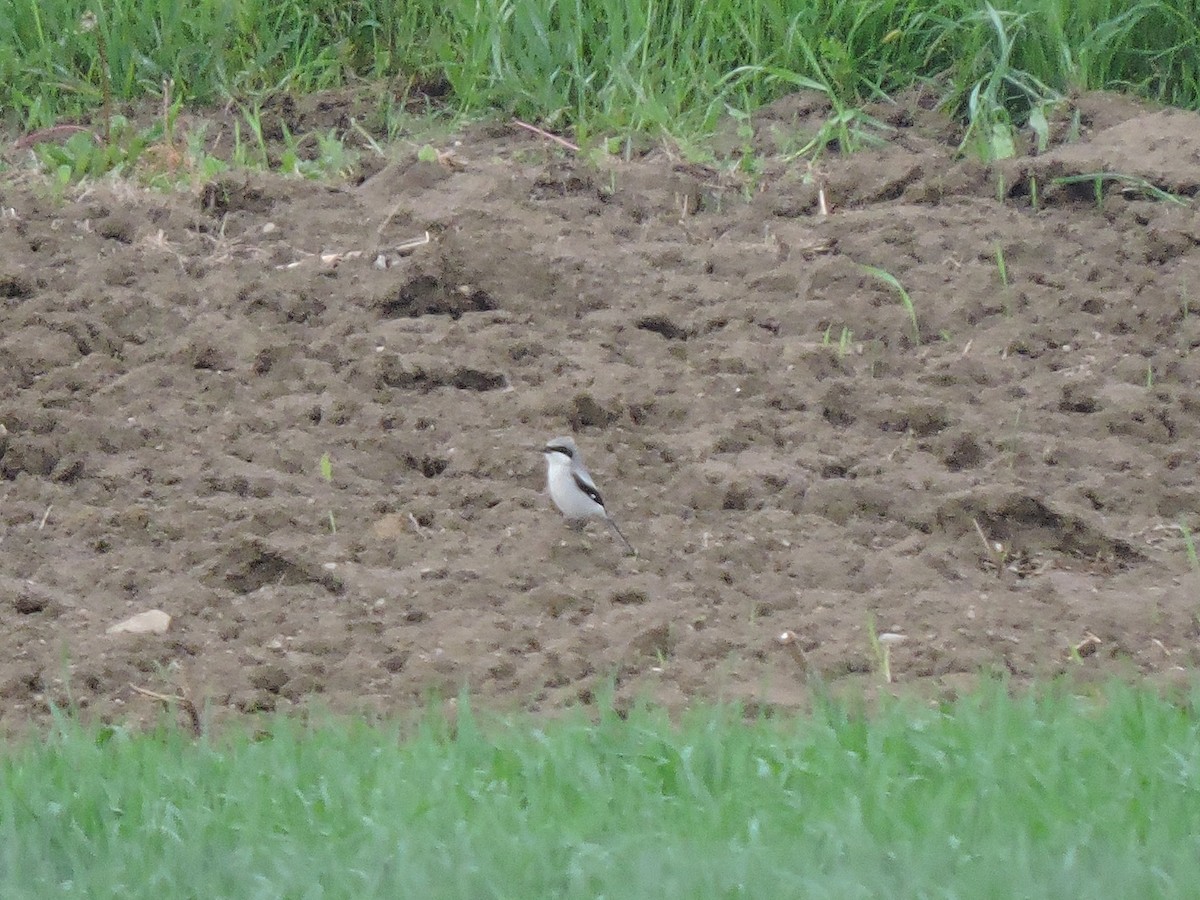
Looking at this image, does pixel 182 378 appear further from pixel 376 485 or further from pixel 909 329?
pixel 909 329

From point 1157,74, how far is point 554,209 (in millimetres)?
2941

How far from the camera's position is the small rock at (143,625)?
463cm

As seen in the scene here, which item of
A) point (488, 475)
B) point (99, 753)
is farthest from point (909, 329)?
point (99, 753)

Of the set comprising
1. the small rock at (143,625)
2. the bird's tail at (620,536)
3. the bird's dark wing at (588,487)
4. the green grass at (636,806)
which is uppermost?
the green grass at (636,806)

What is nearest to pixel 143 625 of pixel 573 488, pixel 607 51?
pixel 573 488

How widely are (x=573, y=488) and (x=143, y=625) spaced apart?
124 centimetres

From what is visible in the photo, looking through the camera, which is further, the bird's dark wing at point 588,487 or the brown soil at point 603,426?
the bird's dark wing at point 588,487

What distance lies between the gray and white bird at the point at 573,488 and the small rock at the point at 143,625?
1157mm

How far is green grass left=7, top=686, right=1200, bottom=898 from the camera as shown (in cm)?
333

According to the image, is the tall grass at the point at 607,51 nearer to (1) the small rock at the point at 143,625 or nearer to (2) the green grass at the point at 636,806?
(1) the small rock at the point at 143,625

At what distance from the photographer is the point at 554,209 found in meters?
7.03

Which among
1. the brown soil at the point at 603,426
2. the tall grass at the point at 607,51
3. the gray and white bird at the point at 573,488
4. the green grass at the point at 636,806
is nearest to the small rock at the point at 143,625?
the brown soil at the point at 603,426

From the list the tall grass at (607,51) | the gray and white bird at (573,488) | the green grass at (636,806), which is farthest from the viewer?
the tall grass at (607,51)

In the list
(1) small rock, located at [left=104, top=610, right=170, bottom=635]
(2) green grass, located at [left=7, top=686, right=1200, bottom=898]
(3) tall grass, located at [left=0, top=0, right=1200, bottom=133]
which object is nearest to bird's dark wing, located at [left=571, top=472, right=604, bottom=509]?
(2) green grass, located at [left=7, top=686, right=1200, bottom=898]
